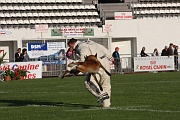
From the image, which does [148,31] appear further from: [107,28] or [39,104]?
[39,104]

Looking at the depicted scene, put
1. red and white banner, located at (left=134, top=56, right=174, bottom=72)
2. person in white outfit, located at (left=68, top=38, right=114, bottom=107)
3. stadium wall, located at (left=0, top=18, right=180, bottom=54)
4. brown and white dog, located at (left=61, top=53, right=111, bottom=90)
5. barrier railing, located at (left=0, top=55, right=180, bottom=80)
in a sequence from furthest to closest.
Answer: stadium wall, located at (left=0, top=18, right=180, bottom=54) < red and white banner, located at (left=134, top=56, right=174, bottom=72) < barrier railing, located at (left=0, top=55, right=180, bottom=80) < person in white outfit, located at (left=68, top=38, right=114, bottom=107) < brown and white dog, located at (left=61, top=53, right=111, bottom=90)

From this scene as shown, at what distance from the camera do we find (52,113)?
47.8 feet

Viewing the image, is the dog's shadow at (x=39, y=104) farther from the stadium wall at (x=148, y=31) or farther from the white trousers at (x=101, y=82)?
the stadium wall at (x=148, y=31)

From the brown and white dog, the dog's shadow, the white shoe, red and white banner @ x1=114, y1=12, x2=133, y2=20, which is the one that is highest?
red and white banner @ x1=114, y1=12, x2=133, y2=20

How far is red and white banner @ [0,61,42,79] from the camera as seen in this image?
120 ft

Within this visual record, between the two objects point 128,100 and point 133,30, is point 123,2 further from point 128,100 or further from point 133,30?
point 128,100

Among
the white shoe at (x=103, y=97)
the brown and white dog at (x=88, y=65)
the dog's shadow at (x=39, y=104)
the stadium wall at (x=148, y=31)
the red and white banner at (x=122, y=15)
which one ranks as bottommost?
the dog's shadow at (x=39, y=104)

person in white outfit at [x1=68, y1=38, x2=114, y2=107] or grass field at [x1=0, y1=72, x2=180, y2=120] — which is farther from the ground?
person in white outfit at [x1=68, y1=38, x2=114, y2=107]

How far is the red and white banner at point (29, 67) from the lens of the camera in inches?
1441

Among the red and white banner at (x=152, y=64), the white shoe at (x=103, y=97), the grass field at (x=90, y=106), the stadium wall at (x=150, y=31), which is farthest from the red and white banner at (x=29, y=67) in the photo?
the white shoe at (x=103, y=97)

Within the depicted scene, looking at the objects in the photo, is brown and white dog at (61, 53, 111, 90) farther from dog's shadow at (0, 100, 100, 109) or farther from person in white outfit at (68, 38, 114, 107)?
dog's shadow at (0, 100, 100, 109)

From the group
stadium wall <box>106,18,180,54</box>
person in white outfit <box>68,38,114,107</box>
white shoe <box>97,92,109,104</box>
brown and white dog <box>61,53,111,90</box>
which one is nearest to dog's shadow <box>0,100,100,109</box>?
white shoe <box>97,92,109,104</box>

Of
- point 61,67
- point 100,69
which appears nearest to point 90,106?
point 100,69

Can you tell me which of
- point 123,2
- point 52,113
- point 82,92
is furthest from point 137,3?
point 52,113
